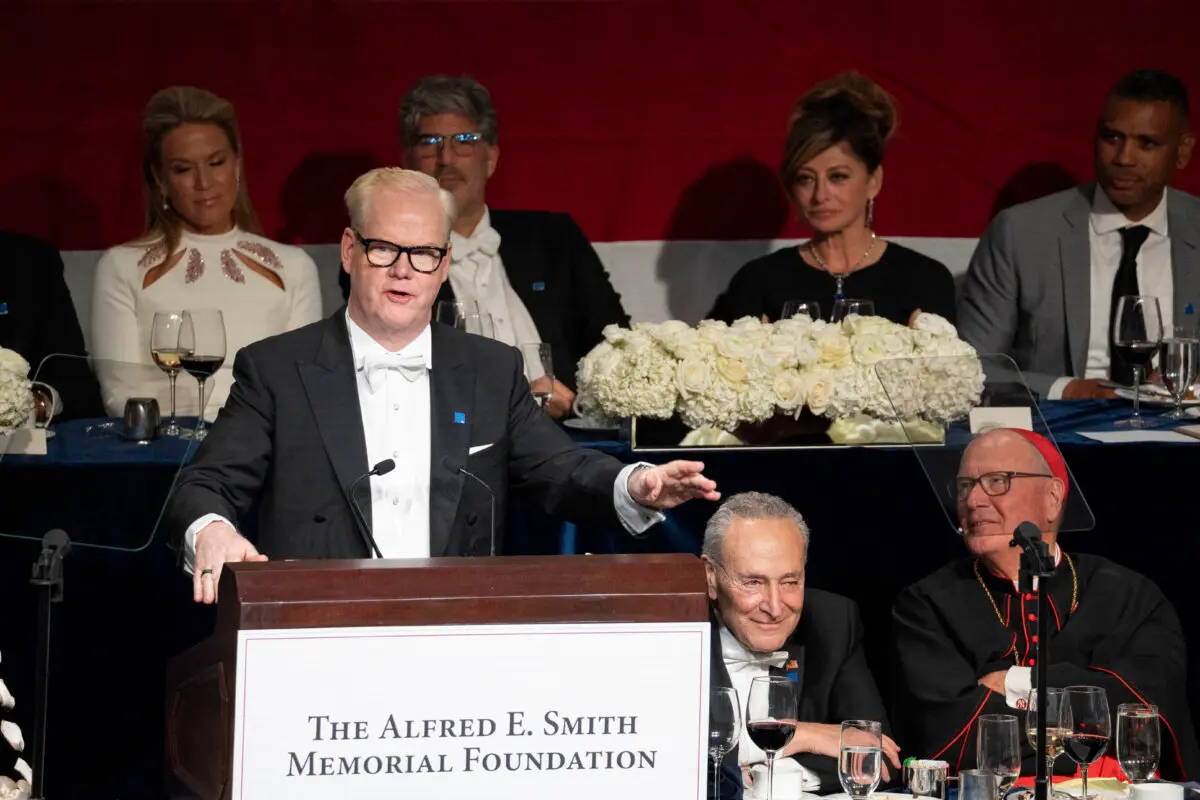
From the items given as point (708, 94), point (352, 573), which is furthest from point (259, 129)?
point (352, 573)

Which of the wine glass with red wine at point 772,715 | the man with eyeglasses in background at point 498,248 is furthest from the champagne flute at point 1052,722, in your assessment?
the man with eyeglasses in background at point 498,248

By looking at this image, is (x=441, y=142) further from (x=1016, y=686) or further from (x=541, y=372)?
(x=1016, y=686)

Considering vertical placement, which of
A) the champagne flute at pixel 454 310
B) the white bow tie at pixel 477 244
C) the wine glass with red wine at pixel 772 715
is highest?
the white bow tie at pixel 477 244

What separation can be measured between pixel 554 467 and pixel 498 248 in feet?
6.96

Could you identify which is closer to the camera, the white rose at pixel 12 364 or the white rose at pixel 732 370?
the white rose at pixel 12 364

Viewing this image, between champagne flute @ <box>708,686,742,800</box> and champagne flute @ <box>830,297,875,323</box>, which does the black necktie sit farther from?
champagne flute @ <box>708,686,742,800</box>

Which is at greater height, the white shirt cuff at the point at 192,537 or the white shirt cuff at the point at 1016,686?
the white shirt cuff at the point at 192,537

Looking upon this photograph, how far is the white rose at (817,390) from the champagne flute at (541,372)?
597 millimetres

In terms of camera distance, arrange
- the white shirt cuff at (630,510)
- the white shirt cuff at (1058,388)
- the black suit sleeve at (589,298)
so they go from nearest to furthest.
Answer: the white shirt cuff at (630,510) → the white shirt cuff at (1058,388) → the black suit sleeve at (589,298)

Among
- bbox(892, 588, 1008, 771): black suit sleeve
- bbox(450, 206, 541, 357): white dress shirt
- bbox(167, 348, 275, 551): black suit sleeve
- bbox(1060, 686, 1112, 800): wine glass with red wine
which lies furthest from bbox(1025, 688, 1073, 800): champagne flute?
bbox(450, 206, 541, 357): white dress shirt

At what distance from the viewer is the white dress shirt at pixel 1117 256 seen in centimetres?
523

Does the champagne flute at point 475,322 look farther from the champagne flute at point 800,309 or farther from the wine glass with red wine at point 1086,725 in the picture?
the wine glass with red wine at point 1086,725

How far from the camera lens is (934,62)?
604 cm

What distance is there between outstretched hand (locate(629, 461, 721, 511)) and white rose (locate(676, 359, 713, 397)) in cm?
94
